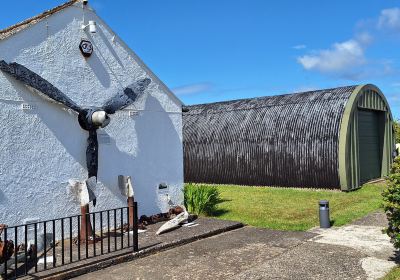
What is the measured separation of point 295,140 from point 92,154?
33.4 feet

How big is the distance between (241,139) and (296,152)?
285 centimetres

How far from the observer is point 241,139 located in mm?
18969

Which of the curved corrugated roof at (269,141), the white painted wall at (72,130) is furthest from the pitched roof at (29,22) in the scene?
the curved corrugated roof at (269,141)

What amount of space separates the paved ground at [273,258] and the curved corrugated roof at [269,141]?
717 centimetres

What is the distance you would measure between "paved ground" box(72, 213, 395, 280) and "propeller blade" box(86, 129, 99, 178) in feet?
8.44

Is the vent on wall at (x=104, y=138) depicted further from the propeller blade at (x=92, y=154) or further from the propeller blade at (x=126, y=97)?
the propeller blade at (x=126, y=97)

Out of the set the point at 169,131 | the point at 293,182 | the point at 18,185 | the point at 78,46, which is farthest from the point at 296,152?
the point at 18,185

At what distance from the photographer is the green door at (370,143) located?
710 inches

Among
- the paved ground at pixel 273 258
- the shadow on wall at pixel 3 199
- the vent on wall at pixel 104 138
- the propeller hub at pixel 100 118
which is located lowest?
the paved ground at pixel 273 258

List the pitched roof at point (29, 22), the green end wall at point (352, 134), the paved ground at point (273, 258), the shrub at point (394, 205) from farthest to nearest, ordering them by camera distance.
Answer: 1. the green end wall at point (352, 134)
2. the pitched roof at point (29, 22)
3. the paved ground at point (273, 258)
4. the shrub at point (394, 205)

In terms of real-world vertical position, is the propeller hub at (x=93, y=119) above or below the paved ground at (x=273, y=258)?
above

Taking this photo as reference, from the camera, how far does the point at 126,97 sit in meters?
10.1

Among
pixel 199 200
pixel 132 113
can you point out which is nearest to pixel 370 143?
pixel 199 200

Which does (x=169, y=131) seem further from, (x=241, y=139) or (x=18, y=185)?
(x=241, y=139)
